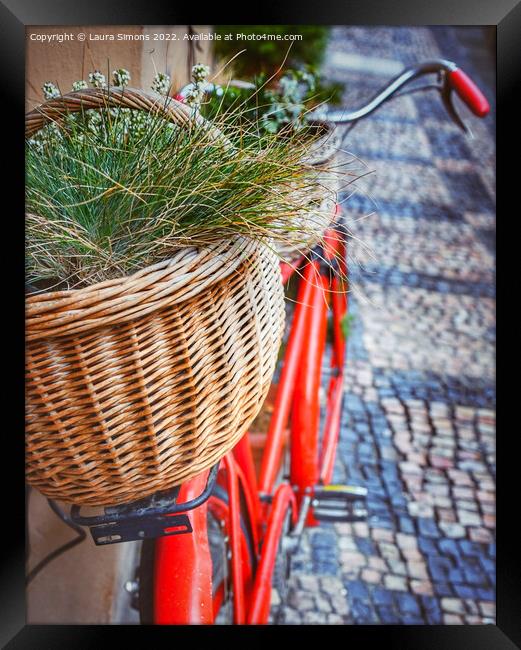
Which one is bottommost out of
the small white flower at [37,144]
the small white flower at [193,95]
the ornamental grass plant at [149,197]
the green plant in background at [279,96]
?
the ornamental grass plant at [149,197]

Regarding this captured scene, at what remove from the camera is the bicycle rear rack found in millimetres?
738

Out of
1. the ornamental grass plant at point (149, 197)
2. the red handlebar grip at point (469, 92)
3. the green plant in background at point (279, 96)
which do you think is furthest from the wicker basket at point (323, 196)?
the red handlebar grip at point (469, 92)

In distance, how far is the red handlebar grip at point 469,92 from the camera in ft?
4.05

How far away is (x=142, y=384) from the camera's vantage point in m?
0.57

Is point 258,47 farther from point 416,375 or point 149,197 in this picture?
point 416,375

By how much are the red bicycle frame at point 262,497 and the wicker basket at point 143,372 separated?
0.52 ft

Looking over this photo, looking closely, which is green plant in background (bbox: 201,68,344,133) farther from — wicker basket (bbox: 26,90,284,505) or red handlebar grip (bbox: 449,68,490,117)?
wicker basket (bbox: 26,90,284,505)

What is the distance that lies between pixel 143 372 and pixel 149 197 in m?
0.21

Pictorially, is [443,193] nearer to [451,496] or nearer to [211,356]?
[451,496]

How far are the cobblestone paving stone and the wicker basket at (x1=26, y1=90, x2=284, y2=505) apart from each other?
45 cm

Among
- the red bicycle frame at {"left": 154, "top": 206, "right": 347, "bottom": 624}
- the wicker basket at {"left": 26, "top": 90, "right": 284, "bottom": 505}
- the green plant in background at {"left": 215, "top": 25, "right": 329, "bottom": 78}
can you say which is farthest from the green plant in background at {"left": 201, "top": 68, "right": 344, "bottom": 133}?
the wicker basket at {"left": 26, "top": 90, "right": 284, "bottom": 505}
